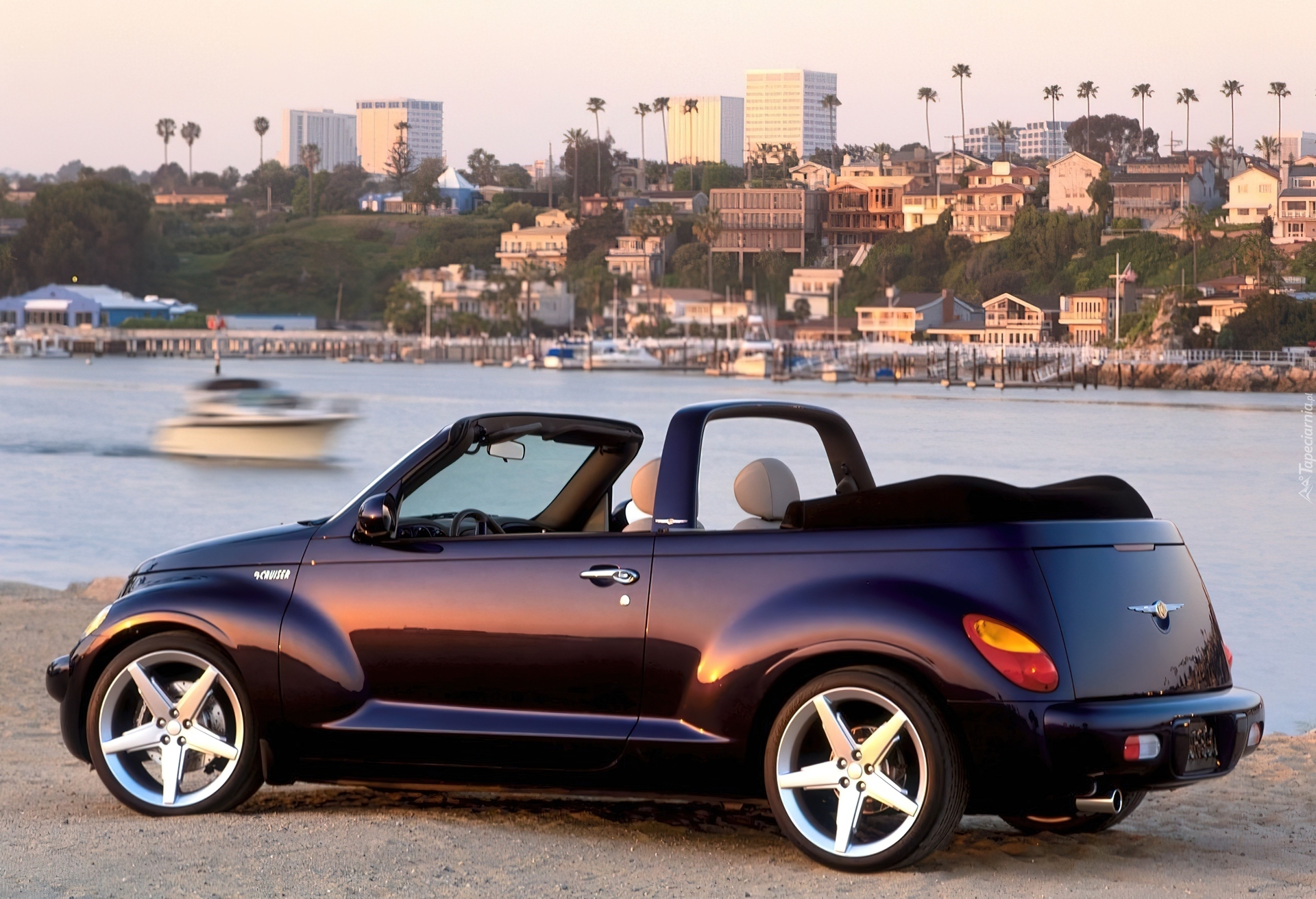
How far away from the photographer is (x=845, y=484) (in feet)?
22.3

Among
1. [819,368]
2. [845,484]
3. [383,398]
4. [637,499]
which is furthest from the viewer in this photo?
[819,368]

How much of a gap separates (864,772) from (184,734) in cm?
245

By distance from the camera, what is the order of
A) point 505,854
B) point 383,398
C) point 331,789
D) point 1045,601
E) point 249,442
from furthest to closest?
point 383,398
point 249,442
point 331,789
point 505,854
point 1045,601

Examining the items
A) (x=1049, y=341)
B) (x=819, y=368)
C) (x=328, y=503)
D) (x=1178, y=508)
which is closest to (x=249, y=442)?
(x=328, y=503)

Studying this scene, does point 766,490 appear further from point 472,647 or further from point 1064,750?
point 1064,750

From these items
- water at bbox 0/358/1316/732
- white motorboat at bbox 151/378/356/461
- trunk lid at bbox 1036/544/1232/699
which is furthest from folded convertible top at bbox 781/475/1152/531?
white motorboat at bbox 151/378/356/461

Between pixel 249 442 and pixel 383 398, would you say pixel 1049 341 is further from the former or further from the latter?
pixel 249 442

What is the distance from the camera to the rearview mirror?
6672 mm

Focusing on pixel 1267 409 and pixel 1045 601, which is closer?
pixel 1045 601

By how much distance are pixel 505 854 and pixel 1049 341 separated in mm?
181935

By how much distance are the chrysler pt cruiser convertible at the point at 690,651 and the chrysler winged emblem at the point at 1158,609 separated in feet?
0.04

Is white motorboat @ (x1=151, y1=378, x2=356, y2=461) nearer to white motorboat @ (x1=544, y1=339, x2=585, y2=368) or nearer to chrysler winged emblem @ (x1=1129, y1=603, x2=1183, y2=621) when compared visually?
chrysler winged emblem @ (x1=1129, y1=603, x2=1183, y2=621)

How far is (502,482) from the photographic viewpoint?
6867 mm

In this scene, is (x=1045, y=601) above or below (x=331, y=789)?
above
